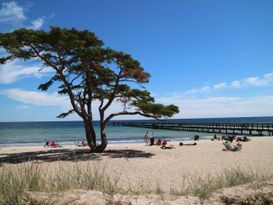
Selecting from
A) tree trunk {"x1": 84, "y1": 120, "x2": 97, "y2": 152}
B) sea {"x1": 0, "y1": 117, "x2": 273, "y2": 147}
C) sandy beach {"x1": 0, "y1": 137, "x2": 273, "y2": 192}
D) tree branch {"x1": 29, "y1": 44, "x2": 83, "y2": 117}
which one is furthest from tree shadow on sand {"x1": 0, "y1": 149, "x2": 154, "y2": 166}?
sea {"x1": 0, "y1": 117, "x2": 273, "y2": 147}

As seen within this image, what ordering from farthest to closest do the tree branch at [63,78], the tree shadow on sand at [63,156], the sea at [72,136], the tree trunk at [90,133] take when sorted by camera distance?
the sea at [72,136]
the tree trunk at [90,133]
the tree branch at [63,78]
the tree shadow on sand at [63,156]

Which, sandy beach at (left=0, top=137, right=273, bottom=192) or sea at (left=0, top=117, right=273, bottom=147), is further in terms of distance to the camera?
sea at (left=0, top=117, right=273, bottom=147)

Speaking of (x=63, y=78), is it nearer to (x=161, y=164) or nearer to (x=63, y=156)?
(x=63, y=156)

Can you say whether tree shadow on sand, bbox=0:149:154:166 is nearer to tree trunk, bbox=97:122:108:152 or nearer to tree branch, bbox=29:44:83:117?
tree trunk, bbox=97:122:108:152

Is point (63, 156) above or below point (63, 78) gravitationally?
below

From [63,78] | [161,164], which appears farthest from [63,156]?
[161,164]

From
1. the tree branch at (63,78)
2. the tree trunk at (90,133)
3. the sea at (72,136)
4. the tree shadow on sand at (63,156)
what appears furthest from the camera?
the sea at (72,136)

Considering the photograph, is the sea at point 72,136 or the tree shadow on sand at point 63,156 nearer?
the tree shadow on sand at point 63,156

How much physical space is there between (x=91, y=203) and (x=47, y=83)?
1634 centimetres

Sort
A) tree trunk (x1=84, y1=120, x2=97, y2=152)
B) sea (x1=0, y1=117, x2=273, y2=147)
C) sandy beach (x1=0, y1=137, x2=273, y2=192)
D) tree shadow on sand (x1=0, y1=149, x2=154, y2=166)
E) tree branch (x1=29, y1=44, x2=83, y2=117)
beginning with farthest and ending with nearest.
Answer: sea (x1=0, y1=117, x2=273, y2=147) → tree trunk (x1=84, y1=120, x2=97, y2=152) → tree branch (x1=29, y1=44, x2=83, y2=117) → tree shadow on sand (x1=0, y1=149, x2=154, y2=166) → sandy beach (x1=0, y1=137, x2=273, y2=192)

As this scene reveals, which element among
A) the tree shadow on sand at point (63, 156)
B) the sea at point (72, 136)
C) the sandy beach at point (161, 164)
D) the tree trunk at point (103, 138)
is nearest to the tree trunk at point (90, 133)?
the tree trunk at point (103, 138)

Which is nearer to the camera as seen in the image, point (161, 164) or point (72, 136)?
point (161, 164)

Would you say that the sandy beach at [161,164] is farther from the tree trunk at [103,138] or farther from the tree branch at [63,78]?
the tree branch at [63,78]

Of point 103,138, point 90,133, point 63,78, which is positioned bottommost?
point 103,138
